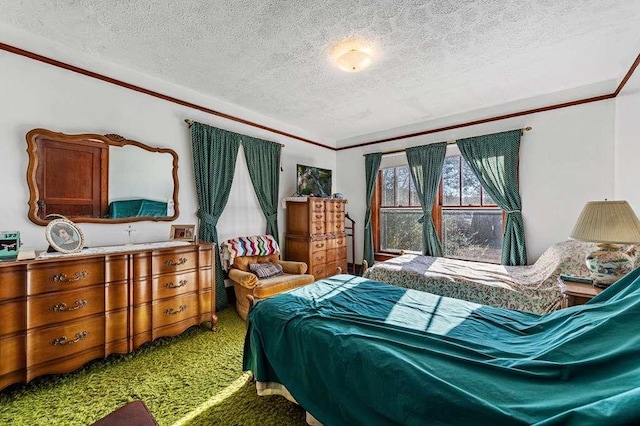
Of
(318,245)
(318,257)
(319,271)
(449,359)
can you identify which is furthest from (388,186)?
(449,359)

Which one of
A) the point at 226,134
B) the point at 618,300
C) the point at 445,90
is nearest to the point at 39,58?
the point at 226,134

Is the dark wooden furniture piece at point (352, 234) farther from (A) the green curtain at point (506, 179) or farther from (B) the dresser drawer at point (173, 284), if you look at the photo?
(B) the dresser drawer at point (173, 284)

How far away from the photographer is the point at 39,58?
7.49ft

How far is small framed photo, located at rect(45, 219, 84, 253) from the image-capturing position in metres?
2.09

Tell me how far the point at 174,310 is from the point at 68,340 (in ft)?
2.43

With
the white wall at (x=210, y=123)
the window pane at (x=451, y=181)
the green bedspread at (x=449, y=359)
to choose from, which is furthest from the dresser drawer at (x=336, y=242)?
Answer: the green bedspread at (x=449, y=359)

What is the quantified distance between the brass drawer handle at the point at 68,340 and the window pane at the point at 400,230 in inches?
168

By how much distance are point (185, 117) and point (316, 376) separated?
317 centimetres

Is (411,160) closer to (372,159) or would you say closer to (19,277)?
(372,159)

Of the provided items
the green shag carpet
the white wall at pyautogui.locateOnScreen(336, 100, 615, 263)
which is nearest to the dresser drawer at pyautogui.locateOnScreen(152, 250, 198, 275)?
the green shag carpet

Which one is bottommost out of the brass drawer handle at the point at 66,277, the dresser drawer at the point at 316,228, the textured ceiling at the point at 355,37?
the brass drawer handle at the point at 66,277

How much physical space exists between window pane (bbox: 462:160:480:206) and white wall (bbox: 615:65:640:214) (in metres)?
1.43

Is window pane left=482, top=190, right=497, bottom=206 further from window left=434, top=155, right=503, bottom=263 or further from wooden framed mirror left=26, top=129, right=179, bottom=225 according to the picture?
wooden framed mirror left=26, top=129, right=179, bottom=225

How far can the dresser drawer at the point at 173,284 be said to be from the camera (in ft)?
8.02
